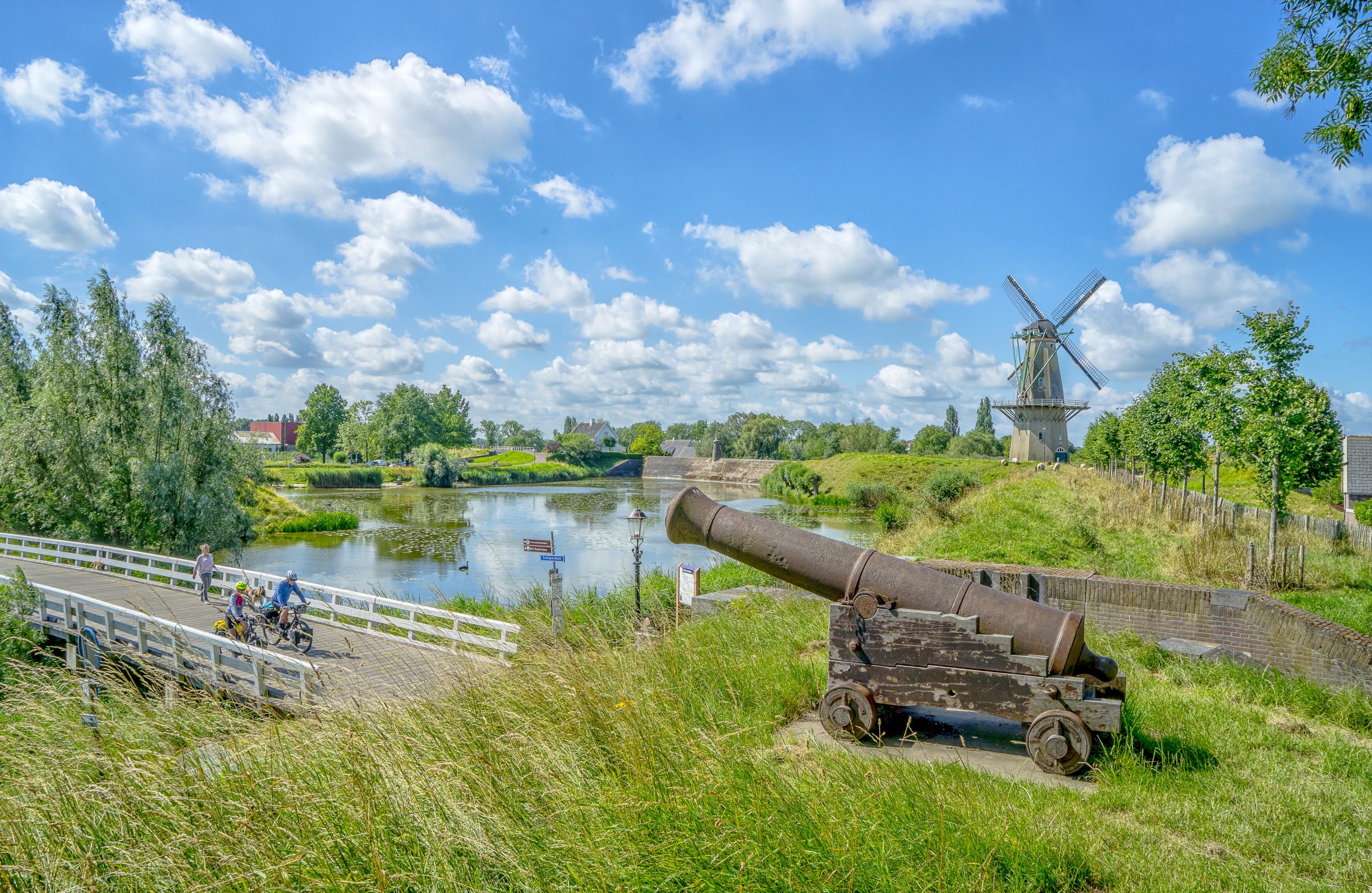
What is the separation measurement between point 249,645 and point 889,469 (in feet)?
173

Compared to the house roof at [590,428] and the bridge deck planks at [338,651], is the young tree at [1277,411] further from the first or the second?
the house roof at [590,428]

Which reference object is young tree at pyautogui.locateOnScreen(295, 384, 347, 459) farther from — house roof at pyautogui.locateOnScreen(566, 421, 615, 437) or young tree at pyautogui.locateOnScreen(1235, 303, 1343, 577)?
young tree at pyautogui.locateOnScreen(1235, 303, 1343, 577)

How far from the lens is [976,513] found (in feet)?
70.4

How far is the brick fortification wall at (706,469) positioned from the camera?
8569 cm

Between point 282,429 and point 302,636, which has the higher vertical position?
point 282,429

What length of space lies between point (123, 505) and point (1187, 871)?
1096 inches

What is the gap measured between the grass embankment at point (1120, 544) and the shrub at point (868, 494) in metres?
21.4

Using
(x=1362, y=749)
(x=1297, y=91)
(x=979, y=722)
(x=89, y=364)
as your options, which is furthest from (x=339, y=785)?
(x=89, y=364)

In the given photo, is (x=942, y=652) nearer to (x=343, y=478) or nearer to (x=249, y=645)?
(x=249, y=645)

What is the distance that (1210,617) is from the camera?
25.4 feet

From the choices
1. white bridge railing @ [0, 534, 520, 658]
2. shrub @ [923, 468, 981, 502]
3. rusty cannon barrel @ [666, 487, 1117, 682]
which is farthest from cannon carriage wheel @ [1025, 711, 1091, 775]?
shrub @ [923, 468, 981, 502]

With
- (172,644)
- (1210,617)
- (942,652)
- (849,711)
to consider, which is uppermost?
(942,652)

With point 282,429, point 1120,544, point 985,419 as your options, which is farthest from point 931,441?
point 282,429

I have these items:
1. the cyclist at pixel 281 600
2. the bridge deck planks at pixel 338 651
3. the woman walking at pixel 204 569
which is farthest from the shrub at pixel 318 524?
the cyclist at pixel 281 600
